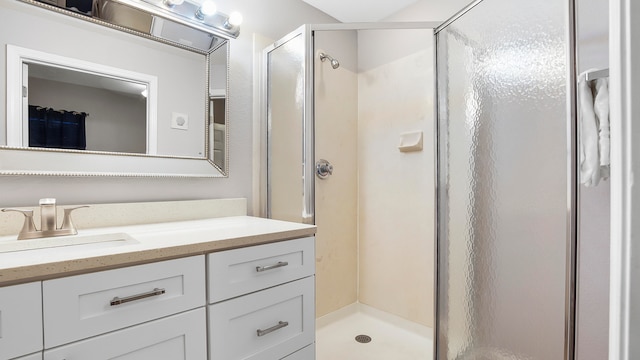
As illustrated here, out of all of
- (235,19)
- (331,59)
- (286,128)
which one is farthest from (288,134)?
(331,59)

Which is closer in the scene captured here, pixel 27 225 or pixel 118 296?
pixel 118 296

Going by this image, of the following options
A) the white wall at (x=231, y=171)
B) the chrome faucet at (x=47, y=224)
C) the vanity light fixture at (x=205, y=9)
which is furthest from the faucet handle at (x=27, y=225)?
the vanity light fixture at (x=205, y=9)

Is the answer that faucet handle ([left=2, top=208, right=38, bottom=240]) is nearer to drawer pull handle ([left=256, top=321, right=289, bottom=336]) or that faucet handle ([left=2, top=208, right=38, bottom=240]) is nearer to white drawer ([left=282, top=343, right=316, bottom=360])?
drawer pull handle ([left=256, top=321, right=289, bottom=336])

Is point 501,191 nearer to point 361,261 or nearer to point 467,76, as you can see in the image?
point 467,76

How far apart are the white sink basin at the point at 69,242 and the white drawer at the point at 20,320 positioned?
294 millimetres

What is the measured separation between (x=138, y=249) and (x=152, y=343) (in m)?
0.26

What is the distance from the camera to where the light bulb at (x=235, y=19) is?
1594 mm

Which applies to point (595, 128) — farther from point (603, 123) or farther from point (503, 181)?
point (503, 181)

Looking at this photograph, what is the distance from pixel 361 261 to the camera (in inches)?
95.3

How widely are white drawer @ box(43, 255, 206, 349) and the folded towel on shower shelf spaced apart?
98cm

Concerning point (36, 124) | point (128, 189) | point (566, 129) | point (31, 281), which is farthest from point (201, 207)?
point (566, 129)

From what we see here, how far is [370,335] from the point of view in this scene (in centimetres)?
207

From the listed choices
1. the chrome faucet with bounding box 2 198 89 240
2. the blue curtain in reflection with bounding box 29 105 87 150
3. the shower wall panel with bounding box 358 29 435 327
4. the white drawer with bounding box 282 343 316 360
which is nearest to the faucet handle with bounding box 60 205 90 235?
the chrome faucet with bounding box 2 198 89 240

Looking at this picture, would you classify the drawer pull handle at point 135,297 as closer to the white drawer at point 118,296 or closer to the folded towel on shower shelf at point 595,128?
the white drawer at point 118,296
